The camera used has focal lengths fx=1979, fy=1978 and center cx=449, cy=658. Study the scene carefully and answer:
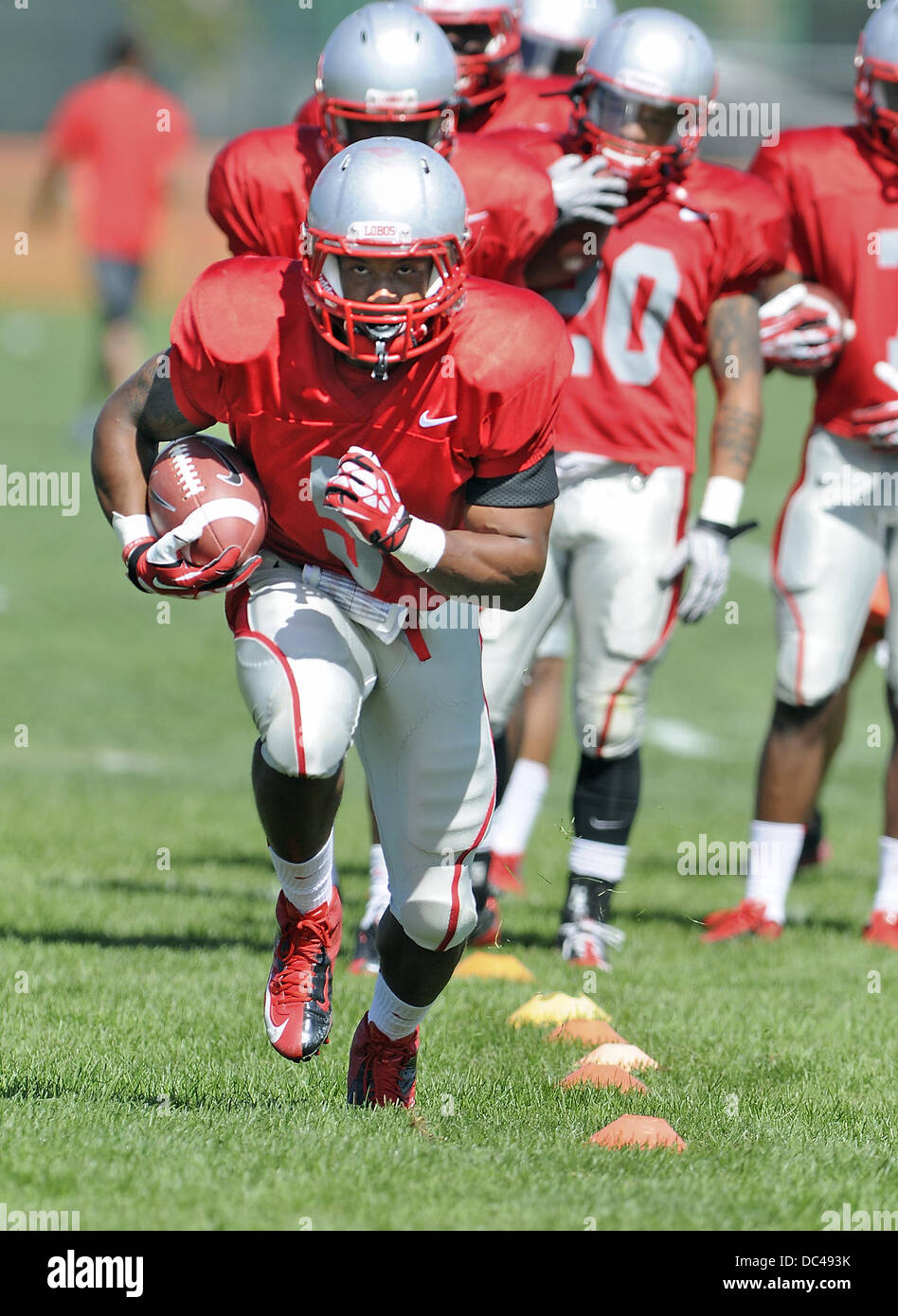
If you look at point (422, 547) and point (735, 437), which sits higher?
point (422, 547)

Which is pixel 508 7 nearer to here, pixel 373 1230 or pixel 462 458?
pixel 462 458

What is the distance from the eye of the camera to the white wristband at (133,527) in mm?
3682

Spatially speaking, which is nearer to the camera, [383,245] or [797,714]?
[383,245]

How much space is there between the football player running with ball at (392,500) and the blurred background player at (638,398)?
136cm

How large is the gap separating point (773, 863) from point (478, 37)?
2.48 m

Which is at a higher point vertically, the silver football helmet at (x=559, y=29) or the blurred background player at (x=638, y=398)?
the silver football helmet at (x=559, y=29)

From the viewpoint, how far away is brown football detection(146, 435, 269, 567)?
354cm

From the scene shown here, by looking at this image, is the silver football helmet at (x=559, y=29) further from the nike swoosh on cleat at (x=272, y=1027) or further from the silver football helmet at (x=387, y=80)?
the nike swoosh on cleat at (x=272, y=1027)

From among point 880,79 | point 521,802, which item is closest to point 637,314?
point 880,79

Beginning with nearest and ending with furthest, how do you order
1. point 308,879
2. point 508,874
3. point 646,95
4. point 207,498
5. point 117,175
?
point 207,498 → point 308,879 → point 646,95 → point 508,874 → point 117,175

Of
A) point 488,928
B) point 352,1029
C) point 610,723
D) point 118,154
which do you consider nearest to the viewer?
point 352,1029

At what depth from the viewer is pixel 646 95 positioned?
499cm

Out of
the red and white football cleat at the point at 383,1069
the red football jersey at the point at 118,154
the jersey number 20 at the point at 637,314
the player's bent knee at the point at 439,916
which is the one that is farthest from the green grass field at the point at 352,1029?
the red football jersey at the point at 118,154

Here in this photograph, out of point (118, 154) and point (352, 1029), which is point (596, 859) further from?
point (118, 154)
